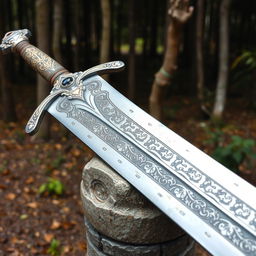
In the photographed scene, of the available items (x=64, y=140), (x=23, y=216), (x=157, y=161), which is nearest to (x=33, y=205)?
(x=23, y=216)

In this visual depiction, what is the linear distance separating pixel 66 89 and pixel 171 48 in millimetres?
1096

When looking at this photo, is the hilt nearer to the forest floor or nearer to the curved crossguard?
the curved crossguard

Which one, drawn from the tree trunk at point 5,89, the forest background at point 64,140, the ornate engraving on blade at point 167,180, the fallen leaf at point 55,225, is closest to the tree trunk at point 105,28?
the forest background at point 64,140

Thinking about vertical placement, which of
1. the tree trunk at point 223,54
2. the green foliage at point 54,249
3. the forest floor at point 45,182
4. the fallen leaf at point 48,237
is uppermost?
the tree trunk at point 223,54

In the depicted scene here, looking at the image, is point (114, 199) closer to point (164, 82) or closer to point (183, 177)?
point (183, 177)

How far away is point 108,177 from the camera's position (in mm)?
1408

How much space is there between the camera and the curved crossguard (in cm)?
166

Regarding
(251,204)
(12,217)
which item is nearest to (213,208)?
(251,204)

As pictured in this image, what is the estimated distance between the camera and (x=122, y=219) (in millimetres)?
1365

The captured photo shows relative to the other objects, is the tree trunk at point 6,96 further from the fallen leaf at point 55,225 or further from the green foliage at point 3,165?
the fallen leaf at point 55,225

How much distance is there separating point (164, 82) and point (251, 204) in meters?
1.56

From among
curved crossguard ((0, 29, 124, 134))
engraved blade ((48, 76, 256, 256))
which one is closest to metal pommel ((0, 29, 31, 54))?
curved crossguard ((0, 29, 124, 134))

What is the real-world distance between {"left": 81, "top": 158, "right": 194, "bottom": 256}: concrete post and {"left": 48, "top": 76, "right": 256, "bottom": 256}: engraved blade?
68mm

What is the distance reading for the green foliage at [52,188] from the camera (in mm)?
3090
